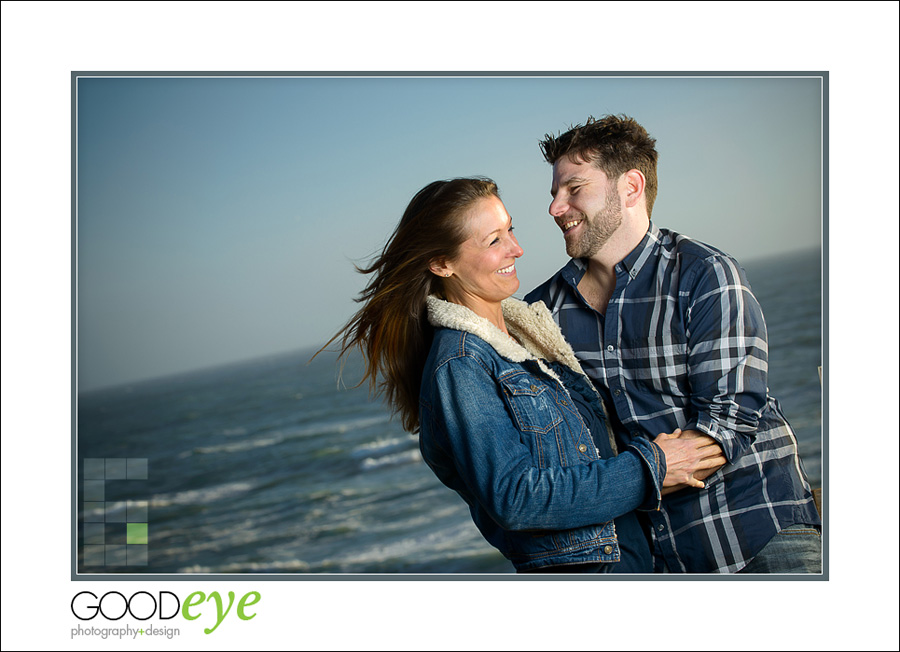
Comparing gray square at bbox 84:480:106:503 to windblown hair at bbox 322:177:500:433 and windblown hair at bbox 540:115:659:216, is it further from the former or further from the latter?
windblown hair at bbox 540:115:659:216

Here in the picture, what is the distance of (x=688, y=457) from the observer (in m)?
2.10

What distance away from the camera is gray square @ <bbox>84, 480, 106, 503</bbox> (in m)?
2.80

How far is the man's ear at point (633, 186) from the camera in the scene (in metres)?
2.43

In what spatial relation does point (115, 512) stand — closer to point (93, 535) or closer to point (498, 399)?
point (93, 535)

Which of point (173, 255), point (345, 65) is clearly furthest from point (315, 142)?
point (345, 65)

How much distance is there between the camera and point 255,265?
10172mm

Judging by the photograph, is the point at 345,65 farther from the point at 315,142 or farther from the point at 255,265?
the point at 255,265

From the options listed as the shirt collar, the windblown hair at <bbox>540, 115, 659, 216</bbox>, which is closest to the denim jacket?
the shirt collar

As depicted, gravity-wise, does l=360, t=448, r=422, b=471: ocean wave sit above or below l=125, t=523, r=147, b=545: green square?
below

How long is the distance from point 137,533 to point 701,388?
81.3 inches

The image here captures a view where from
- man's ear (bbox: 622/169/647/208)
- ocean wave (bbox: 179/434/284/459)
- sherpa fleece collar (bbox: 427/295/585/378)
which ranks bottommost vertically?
ocean wave (bbox: 179/434/284/459)

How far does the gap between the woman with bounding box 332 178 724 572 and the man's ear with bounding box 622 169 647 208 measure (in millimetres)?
468

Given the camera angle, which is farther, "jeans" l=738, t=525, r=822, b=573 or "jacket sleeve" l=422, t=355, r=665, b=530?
"jeans" l=738, t=525, r=822, b=573

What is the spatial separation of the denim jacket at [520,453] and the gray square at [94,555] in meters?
1.33
